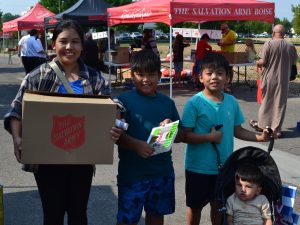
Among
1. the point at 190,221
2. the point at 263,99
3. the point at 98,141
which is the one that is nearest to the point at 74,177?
the point at 98,141

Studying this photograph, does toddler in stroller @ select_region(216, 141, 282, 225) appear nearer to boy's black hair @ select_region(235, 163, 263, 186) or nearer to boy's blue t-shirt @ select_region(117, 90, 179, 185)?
boy's black hair @ select_region(235, 163, 263, 186)

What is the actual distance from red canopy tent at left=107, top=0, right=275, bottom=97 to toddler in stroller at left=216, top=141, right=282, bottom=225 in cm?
730

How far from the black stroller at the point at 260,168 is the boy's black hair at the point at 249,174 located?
5cm

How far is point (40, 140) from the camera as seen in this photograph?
8.27 feet

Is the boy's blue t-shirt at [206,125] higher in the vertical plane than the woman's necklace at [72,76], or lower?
lower

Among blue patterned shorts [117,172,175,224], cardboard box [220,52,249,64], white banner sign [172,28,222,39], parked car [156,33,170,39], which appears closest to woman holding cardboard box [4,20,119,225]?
blue patterned shorts [117,172,175,224]

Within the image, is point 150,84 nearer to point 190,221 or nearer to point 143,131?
point 143,131

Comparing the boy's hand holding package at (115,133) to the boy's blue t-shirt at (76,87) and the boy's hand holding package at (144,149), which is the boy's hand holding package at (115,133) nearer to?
the boy's hand holding package at (144,149)

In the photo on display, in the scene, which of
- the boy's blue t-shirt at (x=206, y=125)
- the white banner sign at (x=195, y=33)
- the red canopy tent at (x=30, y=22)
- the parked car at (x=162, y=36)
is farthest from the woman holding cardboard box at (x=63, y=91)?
the parked car at (x=162, y=36)

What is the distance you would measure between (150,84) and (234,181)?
2.95 ft

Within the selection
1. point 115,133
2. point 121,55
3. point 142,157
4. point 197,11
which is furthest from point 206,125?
point 121,55

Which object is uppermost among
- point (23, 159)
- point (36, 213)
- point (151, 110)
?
point (151, 110)

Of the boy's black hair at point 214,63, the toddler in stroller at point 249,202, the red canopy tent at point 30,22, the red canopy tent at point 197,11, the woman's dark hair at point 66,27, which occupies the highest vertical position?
the red canopy tent at point 30,22

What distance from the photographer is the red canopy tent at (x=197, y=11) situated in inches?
403
